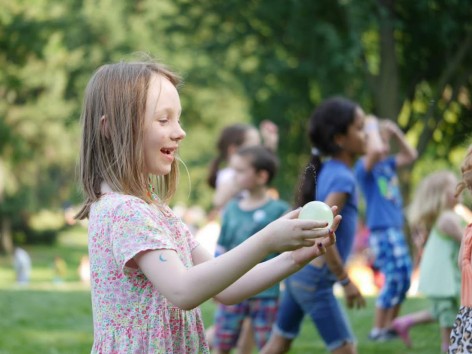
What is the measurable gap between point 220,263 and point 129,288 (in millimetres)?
362

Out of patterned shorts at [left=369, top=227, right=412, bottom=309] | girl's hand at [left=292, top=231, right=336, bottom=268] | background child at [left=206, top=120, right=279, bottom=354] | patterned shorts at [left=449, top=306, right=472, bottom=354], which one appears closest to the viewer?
girl's hand at [left=292, top=231, right=336, bottom=268]

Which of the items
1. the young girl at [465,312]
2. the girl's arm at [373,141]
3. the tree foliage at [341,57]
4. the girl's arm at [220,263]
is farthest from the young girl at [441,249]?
the girl's arm at [220,263]

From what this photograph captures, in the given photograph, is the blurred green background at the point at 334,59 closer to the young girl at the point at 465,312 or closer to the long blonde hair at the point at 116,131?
the young girl at the point at 465,312

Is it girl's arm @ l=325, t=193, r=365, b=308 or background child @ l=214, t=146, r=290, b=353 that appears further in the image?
background child @ l=214, t=146, r=290, b=353

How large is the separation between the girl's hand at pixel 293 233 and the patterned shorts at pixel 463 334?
1.33 m

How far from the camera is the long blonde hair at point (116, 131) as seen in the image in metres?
2.84

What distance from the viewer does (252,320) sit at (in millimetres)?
6105

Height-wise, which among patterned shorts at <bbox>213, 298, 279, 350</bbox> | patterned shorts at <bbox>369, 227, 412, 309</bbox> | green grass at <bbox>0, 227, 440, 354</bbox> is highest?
patterned shorts at <bbox>213, 298, 279, 350</bbox>

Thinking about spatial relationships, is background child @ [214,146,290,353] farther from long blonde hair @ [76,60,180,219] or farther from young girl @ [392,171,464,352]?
long blonde hair @ [76,60,180,219]

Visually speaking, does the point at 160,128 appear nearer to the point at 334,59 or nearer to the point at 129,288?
the point at 129,288

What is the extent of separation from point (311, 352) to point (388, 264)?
1.26 m

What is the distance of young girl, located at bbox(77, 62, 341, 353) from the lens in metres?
2.65

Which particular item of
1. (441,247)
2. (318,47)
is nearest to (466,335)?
(441,247)

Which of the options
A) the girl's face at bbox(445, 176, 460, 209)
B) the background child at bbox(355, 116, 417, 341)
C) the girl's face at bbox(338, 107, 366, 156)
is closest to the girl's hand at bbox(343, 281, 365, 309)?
the girl's face at bbox(338, 107, 366, 156)
